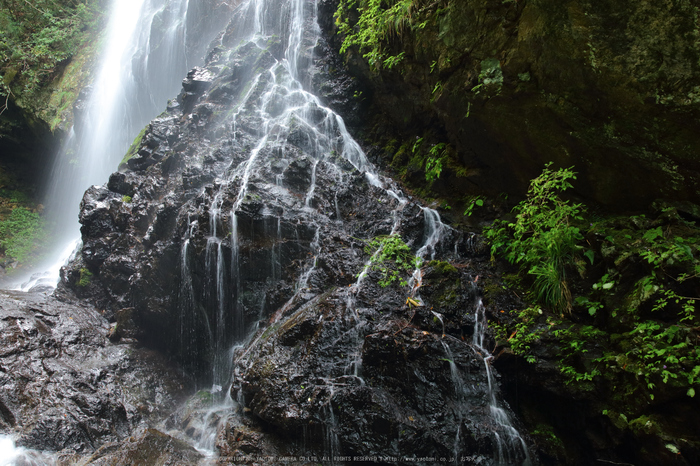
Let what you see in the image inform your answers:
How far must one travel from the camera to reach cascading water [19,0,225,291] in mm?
14609

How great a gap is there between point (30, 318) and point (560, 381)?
9.55 m

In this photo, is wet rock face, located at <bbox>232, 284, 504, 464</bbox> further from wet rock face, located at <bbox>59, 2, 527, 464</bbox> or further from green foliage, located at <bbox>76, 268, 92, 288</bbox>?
green foliage, located at <bbox>76, 268, 92, 288</bbox>

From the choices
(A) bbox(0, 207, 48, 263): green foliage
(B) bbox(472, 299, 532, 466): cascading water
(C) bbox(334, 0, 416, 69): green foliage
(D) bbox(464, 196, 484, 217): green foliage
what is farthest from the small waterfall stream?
(A) bbox(0, 207, 48, 263): green foliage

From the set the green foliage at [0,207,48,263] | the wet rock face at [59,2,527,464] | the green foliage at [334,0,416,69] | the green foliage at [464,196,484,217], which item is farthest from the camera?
the green foliage at [0,207,48,263]

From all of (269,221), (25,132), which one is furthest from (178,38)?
(269,221)

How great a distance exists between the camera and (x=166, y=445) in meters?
4.75

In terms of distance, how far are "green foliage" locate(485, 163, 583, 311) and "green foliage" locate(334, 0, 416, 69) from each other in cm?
381

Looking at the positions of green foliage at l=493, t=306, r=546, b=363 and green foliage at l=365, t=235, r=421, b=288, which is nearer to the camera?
green foliage at l=493, t=306, r=546, b=363

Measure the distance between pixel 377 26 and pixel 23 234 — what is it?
Answer: 16.2 meters

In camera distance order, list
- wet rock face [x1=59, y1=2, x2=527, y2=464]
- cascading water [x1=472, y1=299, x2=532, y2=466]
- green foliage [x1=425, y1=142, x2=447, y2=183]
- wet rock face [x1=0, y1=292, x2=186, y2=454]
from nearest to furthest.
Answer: cascading water [x1=472, y1=299, x2=532, y2=466], wet rock face [x1=59, y1=2, x2=527, y2=464], wet rock face [x1=0, y1=292, x2=186, y2=454], green foliage [x1=425, y1=142, x2=447, y2=183]

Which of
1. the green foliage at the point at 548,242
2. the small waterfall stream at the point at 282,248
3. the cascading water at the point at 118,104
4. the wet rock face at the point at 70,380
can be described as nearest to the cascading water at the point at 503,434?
the small waterfall stream at the point at 282,248

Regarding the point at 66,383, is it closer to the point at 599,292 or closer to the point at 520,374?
the point at 520,374

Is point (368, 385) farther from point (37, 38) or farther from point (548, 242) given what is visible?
point (37, 38)

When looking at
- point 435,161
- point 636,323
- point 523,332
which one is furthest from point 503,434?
point 435,161
